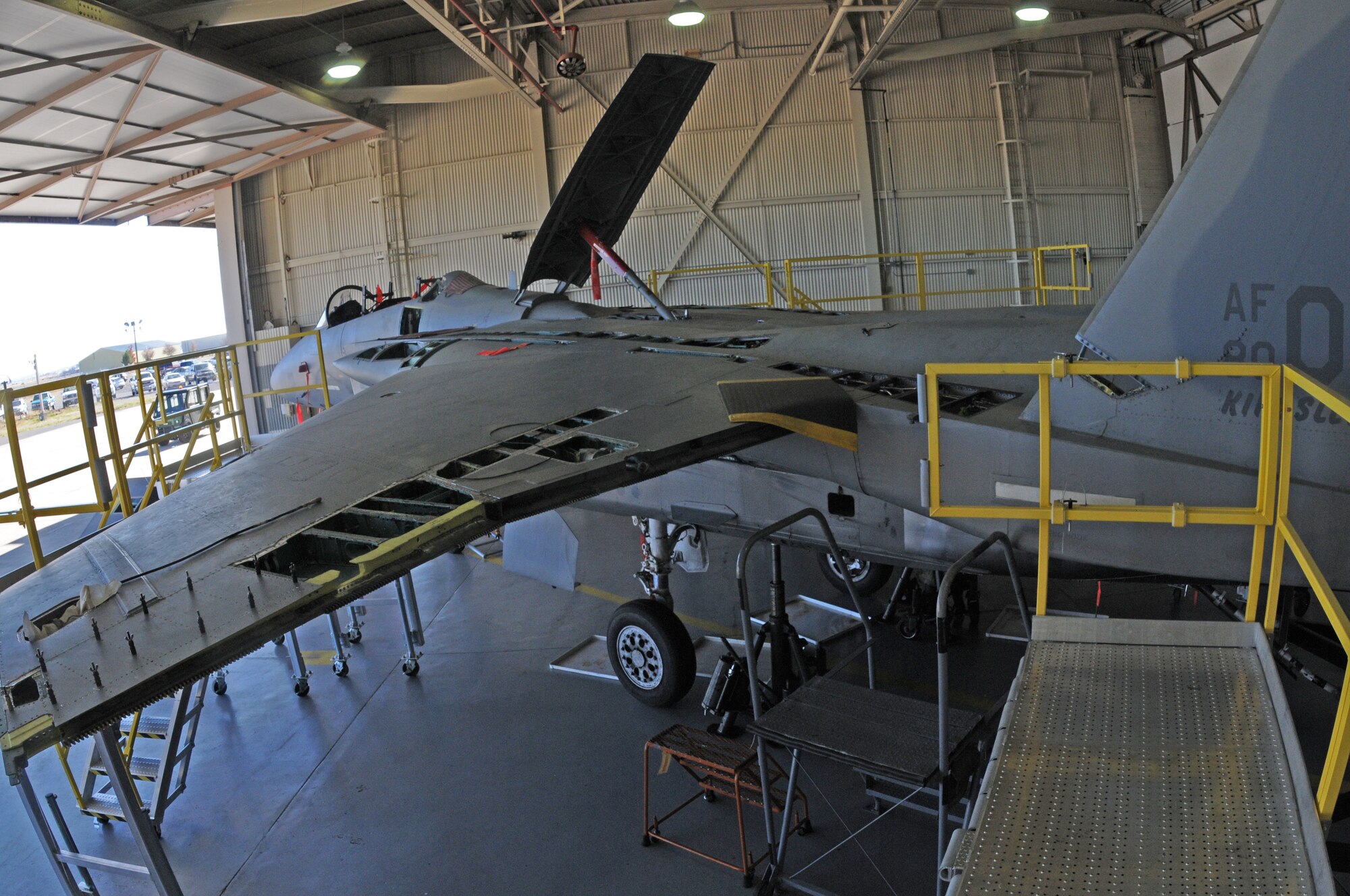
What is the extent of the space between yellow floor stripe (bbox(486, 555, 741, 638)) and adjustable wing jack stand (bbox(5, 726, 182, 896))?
4.89 metres

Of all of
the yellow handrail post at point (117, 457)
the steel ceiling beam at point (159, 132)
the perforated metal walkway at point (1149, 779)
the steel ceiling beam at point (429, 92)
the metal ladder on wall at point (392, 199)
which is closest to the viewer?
the perforated metal walkway at point (1149, 779)

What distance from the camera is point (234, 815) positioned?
657cm

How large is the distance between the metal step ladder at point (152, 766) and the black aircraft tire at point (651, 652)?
128 inches

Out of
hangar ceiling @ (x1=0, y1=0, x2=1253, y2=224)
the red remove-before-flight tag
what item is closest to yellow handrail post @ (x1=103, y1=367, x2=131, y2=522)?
the red remove-before-flight tag

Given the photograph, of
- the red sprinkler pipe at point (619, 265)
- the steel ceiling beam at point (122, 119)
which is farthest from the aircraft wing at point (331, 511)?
the steel ceiling beam at point (122, 119)

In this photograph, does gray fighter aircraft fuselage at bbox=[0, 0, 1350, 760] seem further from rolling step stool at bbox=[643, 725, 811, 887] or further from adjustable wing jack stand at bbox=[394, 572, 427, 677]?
adjustable wing jack stand at bbox=[394, 572, 427, 677]

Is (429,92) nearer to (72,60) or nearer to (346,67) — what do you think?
(346,67)

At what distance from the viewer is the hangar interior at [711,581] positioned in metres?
3.39

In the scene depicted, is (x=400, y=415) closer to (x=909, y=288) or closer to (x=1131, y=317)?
(x=1131, y=317)

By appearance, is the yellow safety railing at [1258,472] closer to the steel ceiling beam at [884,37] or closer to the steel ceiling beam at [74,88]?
the steel ceiling beam at [884,37]

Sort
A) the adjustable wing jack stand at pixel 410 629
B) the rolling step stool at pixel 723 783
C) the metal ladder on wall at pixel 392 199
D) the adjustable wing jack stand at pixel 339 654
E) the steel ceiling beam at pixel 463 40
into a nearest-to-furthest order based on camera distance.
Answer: the rolling step stool at pixel 723 783 → the adjustable wing jack stand at pixel 410 629 → the adjustable wing jack stand at pixel 339 654 → the steel ceiling beam at pixel 463 40 → the metal ladder on wall at pixel 392 199

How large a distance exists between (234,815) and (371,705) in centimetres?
168

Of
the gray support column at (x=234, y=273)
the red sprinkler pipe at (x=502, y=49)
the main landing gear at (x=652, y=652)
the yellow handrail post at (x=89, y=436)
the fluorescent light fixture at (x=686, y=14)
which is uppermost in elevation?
the red sprinkler pipe at (x=502, y=49)

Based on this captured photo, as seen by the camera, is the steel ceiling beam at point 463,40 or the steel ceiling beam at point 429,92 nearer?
the steel ceiling beam at point 463,40
